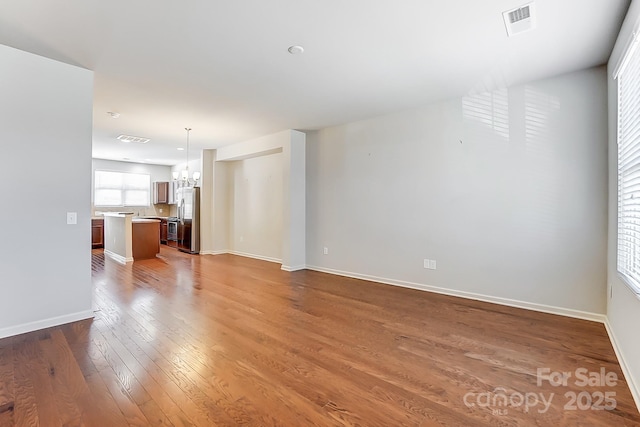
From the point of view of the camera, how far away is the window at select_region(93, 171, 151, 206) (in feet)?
30.8

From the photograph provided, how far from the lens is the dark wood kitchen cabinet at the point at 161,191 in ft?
33.3

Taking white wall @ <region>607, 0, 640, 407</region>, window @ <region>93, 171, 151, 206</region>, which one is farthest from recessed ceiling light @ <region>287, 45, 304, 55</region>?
window @ <region>93, 171, 151, 206</region>

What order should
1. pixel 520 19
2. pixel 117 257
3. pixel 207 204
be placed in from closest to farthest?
1. pixel 520 19
2. pixel 117 257
3. pixel 207 204

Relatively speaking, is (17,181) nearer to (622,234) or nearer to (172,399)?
(172,399)

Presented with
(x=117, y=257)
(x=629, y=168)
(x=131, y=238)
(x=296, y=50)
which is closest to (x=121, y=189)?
(x=117, y=257)

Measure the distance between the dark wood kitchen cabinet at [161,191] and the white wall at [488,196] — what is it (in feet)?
23.5

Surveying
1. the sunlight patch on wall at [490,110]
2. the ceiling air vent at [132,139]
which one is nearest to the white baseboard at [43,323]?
the ceiling air vent at [132,139]

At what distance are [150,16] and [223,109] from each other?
222cm

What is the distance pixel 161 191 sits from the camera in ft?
33.2

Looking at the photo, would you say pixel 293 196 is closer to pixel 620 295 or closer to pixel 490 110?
pixel 490 110

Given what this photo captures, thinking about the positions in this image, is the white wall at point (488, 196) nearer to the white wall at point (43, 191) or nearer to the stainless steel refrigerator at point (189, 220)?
the white wall at point (43, 191)

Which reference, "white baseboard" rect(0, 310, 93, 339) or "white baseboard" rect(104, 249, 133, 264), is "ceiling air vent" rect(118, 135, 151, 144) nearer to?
"white baseboard" rect(104, 249, 133, 264)

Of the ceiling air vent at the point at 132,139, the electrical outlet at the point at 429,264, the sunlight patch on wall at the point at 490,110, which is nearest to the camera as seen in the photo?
the sunlight patch on wall at the point at 490,110

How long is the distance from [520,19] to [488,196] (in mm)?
2053
